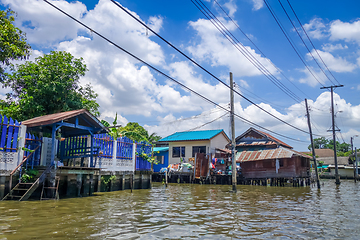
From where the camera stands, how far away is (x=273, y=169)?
30.7 m

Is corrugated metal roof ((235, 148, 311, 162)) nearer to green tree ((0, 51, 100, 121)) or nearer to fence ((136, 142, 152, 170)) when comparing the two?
fence ((136, 142, 152, 170))

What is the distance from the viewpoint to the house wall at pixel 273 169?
97.6 ft

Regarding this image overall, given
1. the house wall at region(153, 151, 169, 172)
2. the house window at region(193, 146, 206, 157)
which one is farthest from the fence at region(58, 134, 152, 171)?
the house wall at region(153, 151, 169, 172)

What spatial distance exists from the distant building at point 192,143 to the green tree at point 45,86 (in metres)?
18.6

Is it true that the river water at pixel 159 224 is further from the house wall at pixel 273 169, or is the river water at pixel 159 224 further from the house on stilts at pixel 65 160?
the house wall at pixel 273 169

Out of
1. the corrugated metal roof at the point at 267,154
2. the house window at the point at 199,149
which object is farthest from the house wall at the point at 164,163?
the corrugated metal roof at the point at 267,154

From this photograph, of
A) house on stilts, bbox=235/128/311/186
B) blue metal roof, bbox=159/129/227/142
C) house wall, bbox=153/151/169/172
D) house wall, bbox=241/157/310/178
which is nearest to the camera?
house on stilts, bbox=235/128/311/186

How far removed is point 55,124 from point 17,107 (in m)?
7.03

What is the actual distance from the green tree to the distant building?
18551 millimetres

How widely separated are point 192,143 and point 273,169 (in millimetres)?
10955

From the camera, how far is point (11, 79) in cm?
1922

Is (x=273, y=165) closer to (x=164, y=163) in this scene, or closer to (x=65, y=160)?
(x=164, y=163)

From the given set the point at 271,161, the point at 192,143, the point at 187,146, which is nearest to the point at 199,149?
the point at 192,143

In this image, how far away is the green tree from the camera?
18.4 m
